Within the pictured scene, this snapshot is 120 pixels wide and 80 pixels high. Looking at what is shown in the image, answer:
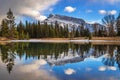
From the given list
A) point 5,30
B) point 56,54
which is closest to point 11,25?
point 5,30

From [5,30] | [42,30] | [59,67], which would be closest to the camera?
[59,67]

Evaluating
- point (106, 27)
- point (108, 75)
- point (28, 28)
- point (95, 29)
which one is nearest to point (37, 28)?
point (28, 28)

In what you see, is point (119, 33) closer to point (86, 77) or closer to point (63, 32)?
point (63, 32)

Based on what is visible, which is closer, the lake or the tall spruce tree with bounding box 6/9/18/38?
the lake

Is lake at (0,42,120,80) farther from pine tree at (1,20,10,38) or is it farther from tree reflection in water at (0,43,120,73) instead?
pine tree at (1,20,10,38)

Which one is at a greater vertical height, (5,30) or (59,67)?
(5,30)

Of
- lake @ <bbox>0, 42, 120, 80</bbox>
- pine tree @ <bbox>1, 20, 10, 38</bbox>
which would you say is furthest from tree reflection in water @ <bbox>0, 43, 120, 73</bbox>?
pine tree @ <bbox>1, 20, 10, 38</bbox>

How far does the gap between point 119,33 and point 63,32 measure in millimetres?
44166

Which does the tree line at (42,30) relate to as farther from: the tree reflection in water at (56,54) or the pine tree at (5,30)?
the tree reflection in water at (56,54)

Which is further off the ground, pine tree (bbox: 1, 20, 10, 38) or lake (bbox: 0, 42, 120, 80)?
pine tree (bbox: 1, 20, 10, 38)

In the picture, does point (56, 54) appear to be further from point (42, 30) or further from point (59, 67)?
point (42, 30)


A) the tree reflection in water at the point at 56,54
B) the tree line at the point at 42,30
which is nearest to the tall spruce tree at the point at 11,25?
the tree line at the point at 42,30

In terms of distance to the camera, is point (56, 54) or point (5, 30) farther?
point (5, 30)

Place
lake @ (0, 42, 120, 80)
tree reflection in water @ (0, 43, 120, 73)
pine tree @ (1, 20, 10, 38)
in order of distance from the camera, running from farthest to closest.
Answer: pine tree @ (1, 20, 10, 38), tree reflection in water @ (0, 43, 120, 73), lake @ (0, 42, 120, 80)
